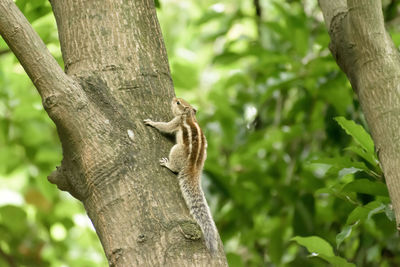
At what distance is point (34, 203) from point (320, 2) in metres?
3.80

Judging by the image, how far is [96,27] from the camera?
258 centimetres

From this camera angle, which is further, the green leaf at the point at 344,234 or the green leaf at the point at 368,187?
the green leaf at the point at 368,187

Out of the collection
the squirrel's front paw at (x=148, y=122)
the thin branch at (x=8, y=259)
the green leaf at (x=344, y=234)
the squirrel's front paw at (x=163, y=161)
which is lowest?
the green leaf at (x=344, y=234)

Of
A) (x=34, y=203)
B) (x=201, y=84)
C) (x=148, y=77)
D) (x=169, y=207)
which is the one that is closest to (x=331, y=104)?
(x=201, y=84)

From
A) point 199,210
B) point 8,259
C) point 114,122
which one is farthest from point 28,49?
point 8,259

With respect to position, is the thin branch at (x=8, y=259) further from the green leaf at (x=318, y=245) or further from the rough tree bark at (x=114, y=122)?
the green leaf at (x=318, y=245)

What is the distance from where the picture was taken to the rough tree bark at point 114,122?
2.09 metres

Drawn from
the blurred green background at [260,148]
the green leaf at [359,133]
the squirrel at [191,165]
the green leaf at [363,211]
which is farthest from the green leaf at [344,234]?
the blurred green background at [260,148]

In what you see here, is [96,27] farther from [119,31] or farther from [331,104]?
[331,104]

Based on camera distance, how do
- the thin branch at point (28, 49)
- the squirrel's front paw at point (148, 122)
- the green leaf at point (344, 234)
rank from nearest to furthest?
the thin branch at point (28, 49) < the squirrel's front paw at point (148, 122) < the green leaf at point (344, 234)

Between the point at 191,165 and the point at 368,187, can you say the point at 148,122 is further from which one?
the point at 368,187

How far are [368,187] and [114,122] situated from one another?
51.9 inches

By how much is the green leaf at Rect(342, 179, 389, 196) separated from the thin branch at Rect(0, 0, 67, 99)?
1.50 metres

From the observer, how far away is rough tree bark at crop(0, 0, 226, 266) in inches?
82.4
